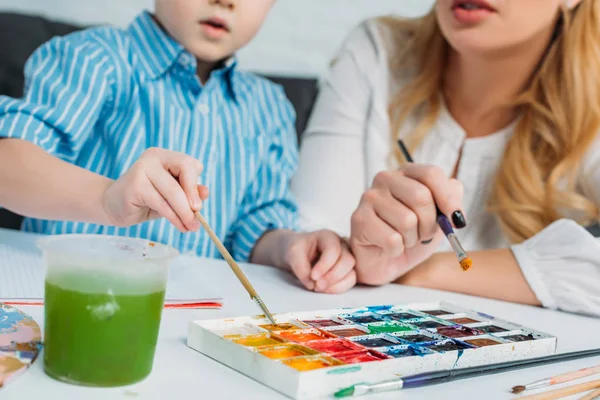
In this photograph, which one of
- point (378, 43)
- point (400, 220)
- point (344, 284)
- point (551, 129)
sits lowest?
point (344, 284)

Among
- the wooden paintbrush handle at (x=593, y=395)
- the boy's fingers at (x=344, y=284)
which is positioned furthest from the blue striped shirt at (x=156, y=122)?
the wooden paintbrush handle at (x=593, y=395)

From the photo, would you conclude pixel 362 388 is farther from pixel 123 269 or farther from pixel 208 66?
pixel 208 66

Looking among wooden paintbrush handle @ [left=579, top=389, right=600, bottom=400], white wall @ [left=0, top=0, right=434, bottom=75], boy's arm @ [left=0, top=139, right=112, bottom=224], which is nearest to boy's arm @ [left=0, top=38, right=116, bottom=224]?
boy's arm @ [left=0, top=139, right=112, bottom=224]

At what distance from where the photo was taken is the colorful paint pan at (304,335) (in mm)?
636

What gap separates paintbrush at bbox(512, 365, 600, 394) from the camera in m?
0.61

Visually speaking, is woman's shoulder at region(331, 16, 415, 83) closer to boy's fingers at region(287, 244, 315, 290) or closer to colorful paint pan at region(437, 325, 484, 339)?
boy's fingers at region(287, 244, 315, 290)

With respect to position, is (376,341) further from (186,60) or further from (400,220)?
(186,60)

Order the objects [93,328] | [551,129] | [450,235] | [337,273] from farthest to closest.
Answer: [551,129] < [337,273] < [450,235] < [93,328]

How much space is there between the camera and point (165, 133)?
3.82 feet

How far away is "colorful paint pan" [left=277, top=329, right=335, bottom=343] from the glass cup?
14 cm

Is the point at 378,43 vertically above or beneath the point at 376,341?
above

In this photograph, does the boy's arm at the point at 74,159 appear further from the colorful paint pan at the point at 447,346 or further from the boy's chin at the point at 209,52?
the colorful paint pan at the point at 447,346

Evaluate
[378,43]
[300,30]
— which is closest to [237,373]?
[378,43]

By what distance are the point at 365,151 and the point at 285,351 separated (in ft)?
2.93
